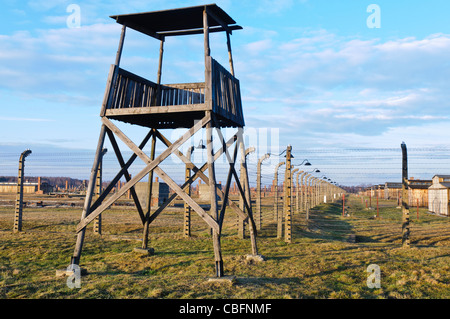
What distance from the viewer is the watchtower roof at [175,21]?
32.8 feet

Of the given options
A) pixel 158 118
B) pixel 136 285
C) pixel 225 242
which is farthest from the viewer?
pixel 225 242

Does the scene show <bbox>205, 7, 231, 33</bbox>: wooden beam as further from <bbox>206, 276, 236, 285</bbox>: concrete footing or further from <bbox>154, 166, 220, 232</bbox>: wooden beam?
<bbox>206, 276, 236, 285</bbox>: concrete footing

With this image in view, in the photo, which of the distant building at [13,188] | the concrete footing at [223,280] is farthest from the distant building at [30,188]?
the concrete footing at [223,280]

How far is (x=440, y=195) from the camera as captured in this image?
3809 cm

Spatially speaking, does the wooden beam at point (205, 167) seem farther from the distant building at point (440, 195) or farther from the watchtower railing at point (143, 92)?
the distant building at point (440, 195)

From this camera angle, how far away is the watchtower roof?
393 inches

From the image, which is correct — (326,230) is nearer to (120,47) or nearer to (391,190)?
(120,47)

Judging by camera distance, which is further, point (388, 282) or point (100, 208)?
point (100, 208)

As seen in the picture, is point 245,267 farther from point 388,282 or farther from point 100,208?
point 100,208

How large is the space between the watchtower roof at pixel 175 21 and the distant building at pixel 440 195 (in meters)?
33.7

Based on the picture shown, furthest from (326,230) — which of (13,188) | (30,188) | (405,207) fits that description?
(13,188)

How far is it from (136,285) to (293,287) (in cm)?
332

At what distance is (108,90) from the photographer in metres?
10.2
